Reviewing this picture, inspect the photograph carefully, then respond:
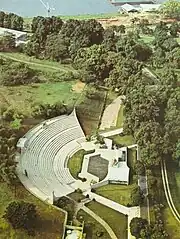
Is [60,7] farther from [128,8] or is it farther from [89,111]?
[89,111]

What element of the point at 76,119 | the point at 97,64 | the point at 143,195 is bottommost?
the point at 143,195

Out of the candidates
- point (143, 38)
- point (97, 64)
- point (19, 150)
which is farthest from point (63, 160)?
point (143, 38)

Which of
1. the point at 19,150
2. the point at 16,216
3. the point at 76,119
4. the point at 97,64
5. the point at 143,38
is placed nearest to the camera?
the point at 16,216

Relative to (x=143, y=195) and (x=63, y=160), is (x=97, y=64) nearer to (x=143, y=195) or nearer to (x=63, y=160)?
(x=63, y=160)

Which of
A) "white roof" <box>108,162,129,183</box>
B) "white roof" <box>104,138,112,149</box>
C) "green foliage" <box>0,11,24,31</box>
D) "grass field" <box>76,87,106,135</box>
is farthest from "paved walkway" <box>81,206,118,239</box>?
"green foliage" <box>0,11,24,31</box>

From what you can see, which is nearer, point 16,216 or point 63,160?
point 16,216

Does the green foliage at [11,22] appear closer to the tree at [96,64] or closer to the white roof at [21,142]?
the tree at [96,64]

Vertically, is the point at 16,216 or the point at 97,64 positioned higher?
the point at 97,64

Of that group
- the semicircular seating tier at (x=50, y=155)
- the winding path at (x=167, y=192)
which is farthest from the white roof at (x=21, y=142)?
the winding path at (x=167, y=192)
